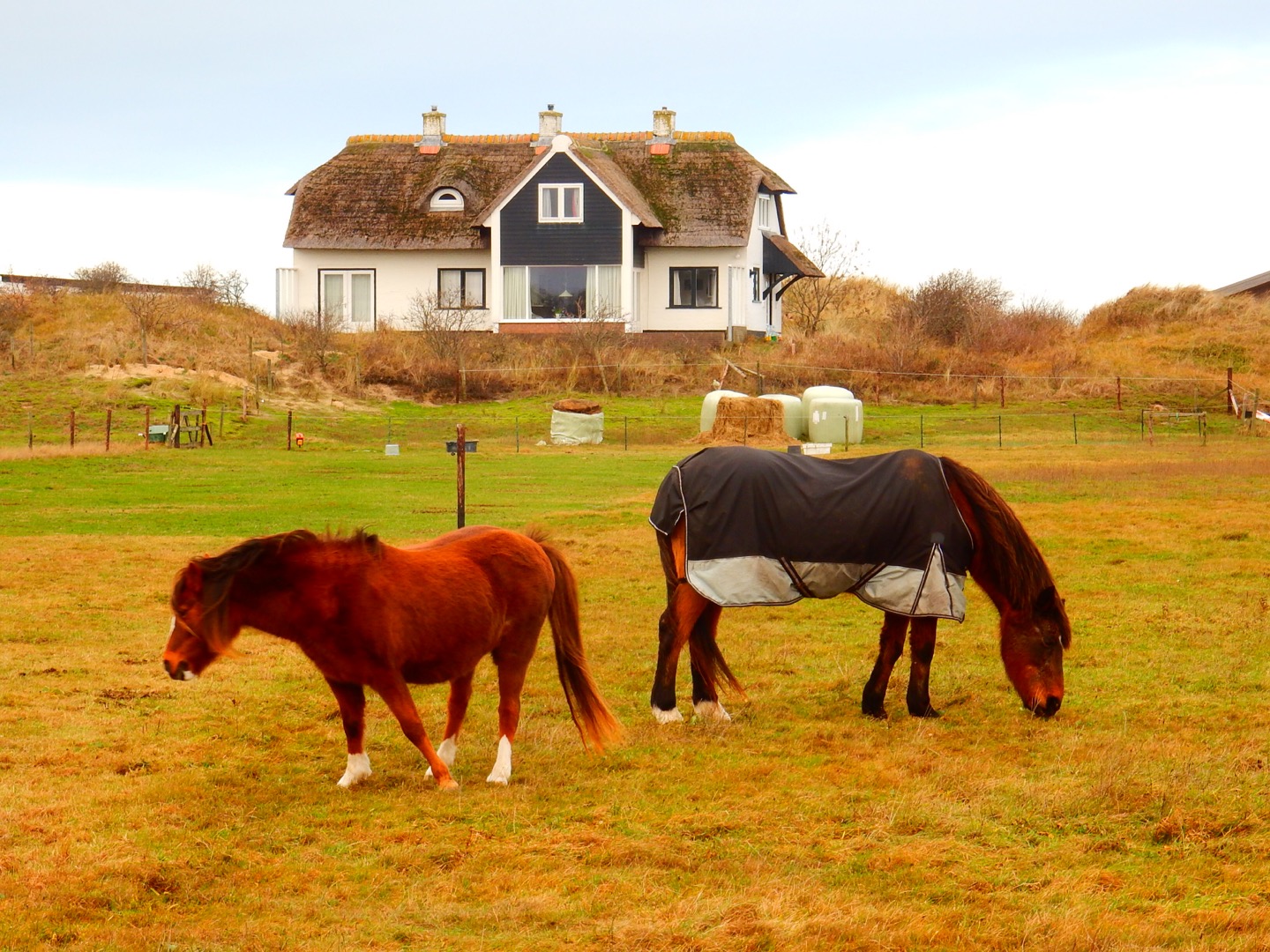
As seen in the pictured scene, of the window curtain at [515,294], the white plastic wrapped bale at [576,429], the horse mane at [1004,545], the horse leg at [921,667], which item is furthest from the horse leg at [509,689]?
the window curtain at [515,294]

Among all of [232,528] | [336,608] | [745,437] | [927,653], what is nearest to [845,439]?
[745,437]

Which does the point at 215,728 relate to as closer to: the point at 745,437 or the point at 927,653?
the point at 927,653

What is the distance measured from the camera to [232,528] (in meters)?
17.9

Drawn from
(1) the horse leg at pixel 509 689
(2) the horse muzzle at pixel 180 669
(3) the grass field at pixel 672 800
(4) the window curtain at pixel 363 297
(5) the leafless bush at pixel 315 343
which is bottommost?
(3) the grass field at pixel 672 800

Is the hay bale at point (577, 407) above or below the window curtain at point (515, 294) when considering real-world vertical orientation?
below

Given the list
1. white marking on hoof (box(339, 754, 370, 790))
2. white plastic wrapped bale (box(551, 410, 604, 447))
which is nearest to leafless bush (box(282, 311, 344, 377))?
white plastic wrapped bale (box(551, 410, 604, 447))

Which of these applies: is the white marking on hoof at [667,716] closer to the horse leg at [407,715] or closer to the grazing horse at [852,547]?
the grazing horse at [852,547]

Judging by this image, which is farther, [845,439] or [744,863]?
[845,439]

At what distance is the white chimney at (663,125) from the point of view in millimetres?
49281

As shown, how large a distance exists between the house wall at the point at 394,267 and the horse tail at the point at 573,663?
40340 mm

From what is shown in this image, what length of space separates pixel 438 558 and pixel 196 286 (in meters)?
48.8

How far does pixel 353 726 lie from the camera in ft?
22.1

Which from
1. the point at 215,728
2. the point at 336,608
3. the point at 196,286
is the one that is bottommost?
the point at 215,728

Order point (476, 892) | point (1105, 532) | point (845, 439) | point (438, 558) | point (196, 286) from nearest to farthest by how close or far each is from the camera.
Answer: point (476, 892) → point (438, 558) → point (1105, 532) → point (845, 439) → point (196, 286)
